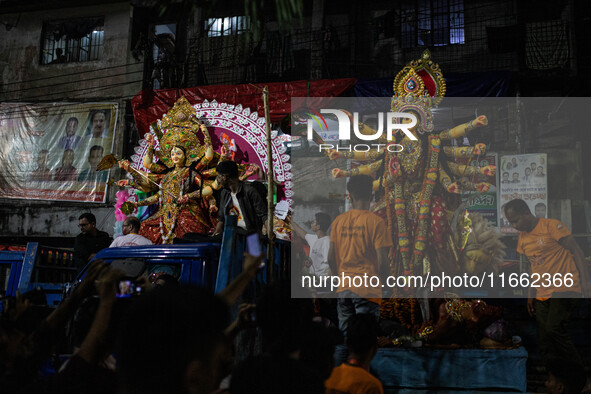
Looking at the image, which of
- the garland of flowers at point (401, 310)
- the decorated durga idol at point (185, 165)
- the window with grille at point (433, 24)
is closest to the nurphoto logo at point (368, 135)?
the decorated durga idol at point (185, 165)

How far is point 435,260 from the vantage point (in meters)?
9.47

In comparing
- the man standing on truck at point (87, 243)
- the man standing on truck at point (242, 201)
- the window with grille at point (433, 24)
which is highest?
the window with grille at point (433, 24)

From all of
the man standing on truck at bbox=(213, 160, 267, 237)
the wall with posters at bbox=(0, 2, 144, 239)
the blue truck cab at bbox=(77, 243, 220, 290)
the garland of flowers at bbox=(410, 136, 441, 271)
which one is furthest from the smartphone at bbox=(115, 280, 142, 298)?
the wall with posters at bbox=(0, 2, 144, 239)

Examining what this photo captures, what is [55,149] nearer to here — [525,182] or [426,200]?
[426,200]

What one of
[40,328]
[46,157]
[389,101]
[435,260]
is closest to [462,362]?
[435,260]

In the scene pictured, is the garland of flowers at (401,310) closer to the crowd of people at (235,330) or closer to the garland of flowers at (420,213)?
the crowd of people at (235,330)

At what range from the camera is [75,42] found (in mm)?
16156

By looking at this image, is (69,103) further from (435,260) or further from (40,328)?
(40,328)

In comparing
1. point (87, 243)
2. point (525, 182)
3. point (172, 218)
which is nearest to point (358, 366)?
point (87, 243)

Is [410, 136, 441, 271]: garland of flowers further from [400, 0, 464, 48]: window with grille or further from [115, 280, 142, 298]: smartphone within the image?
[115, 280, 142, 298]: smartphone

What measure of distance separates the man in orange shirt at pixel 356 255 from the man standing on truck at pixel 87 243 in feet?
10.8

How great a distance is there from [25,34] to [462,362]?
1588cm

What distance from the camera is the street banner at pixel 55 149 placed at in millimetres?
14062

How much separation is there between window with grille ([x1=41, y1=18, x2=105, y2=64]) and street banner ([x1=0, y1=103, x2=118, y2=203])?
215 cm
